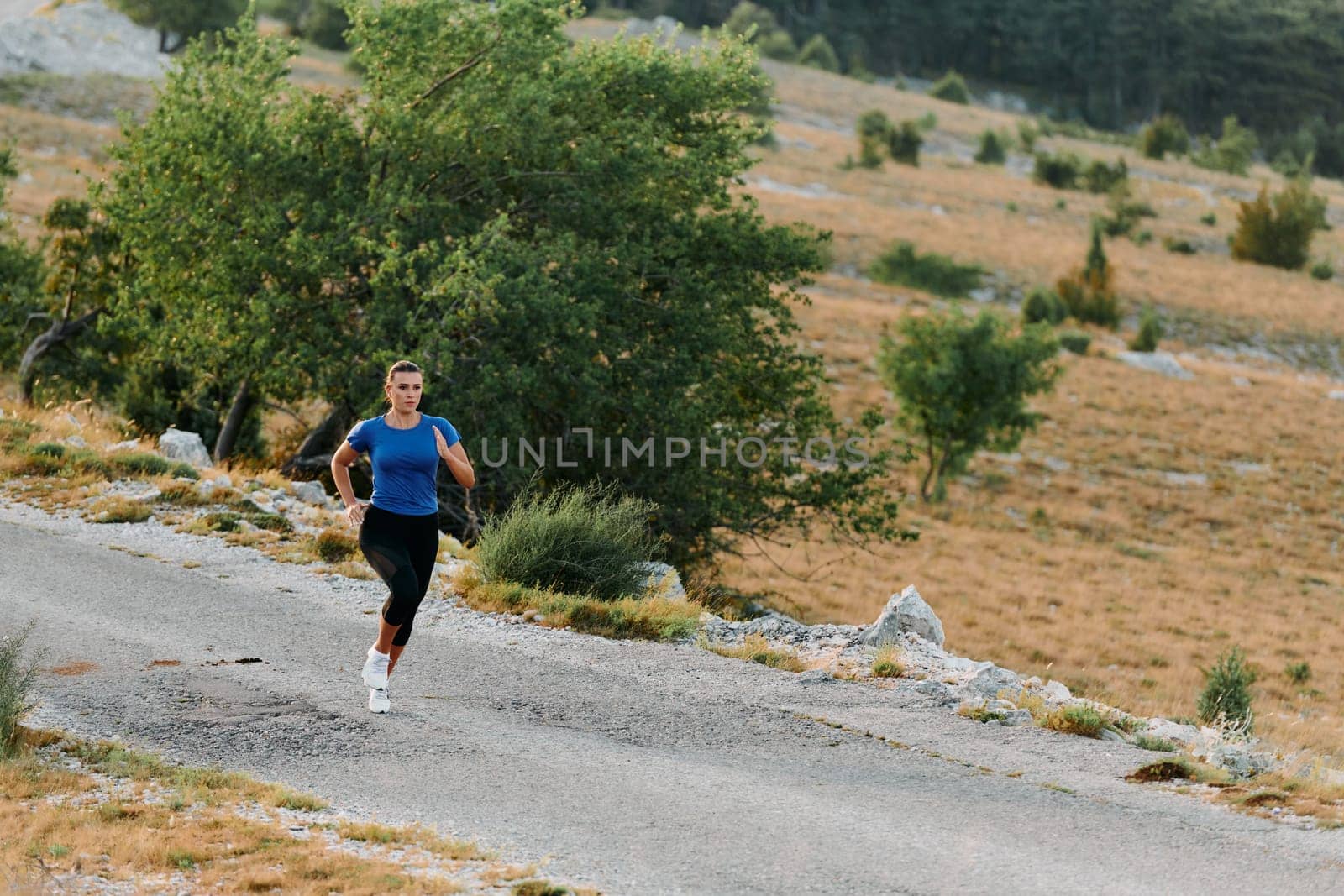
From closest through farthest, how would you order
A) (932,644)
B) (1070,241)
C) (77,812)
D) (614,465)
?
(77,812) < (932,644) < (614,465) < (1070,241)

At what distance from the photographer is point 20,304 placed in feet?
73.5

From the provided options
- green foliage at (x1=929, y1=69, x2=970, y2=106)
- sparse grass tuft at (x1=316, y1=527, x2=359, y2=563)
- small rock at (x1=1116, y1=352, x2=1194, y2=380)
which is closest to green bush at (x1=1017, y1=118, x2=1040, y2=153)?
green foliage at (x1=929, y1=69, x2=970, y2=106)

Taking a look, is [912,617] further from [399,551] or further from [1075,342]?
[1075,342]

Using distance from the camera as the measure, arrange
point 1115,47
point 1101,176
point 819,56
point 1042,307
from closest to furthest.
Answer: point 1042,307 < point 1101,176 < point 819,56 < point 1115,47

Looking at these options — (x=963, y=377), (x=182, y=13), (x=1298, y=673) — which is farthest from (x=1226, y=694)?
(x=182, y=13)

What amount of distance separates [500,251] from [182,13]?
69349mm

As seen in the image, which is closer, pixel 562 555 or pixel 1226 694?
pixel 562 555

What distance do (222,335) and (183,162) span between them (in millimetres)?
2525

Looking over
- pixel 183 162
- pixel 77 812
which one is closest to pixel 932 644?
pixel 77 812

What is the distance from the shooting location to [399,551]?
8.33 meters

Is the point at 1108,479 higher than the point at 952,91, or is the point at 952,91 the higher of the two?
the point at 952,91

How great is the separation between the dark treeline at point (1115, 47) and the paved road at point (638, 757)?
358 feet

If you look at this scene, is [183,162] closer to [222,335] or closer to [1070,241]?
[222,335]

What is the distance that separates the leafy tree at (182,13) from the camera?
7531cm
